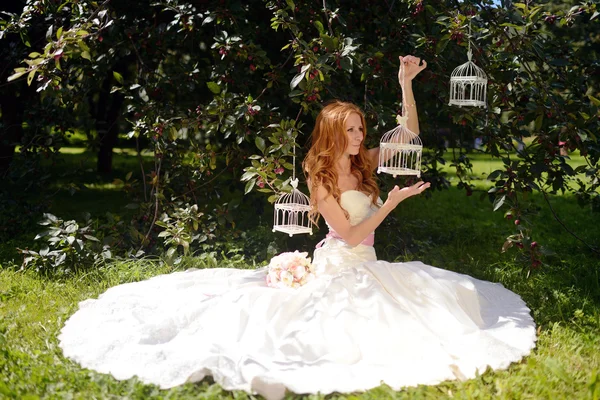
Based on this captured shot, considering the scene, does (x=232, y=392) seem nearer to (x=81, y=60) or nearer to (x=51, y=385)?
(x=51, y=385)

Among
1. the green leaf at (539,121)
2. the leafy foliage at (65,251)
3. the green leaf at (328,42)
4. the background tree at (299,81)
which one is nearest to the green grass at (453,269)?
the leafy foliage at (65,251)

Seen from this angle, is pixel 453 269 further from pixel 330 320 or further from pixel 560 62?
pixel 330 320

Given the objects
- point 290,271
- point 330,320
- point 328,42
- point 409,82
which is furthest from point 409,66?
point 330,320

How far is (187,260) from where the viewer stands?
5246mm

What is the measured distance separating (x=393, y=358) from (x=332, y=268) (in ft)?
2.85

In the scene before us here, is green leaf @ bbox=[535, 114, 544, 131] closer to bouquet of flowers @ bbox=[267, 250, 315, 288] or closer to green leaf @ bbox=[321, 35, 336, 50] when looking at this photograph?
green leaf @ bbox=[321, 35, 336, 50]

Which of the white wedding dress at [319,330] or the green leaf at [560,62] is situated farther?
the green leaf at [560,62]

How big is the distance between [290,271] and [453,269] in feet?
6.34

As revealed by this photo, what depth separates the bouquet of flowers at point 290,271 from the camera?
3.92 meters

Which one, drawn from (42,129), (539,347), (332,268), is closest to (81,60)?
(42,129)

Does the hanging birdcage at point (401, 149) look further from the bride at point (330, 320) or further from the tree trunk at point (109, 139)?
the tree trunk at point (109, 139)

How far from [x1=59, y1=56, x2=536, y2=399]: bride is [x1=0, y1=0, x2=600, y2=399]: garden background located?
133 mm

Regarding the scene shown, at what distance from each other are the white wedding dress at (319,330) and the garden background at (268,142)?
0.13m

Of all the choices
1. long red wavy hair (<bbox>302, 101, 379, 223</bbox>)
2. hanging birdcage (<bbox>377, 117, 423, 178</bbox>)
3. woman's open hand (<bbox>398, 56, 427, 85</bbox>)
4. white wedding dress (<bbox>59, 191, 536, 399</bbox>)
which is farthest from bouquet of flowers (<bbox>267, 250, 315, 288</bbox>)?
woman's open hand (<bbox>398, 56, 427, 85</bbox>)
